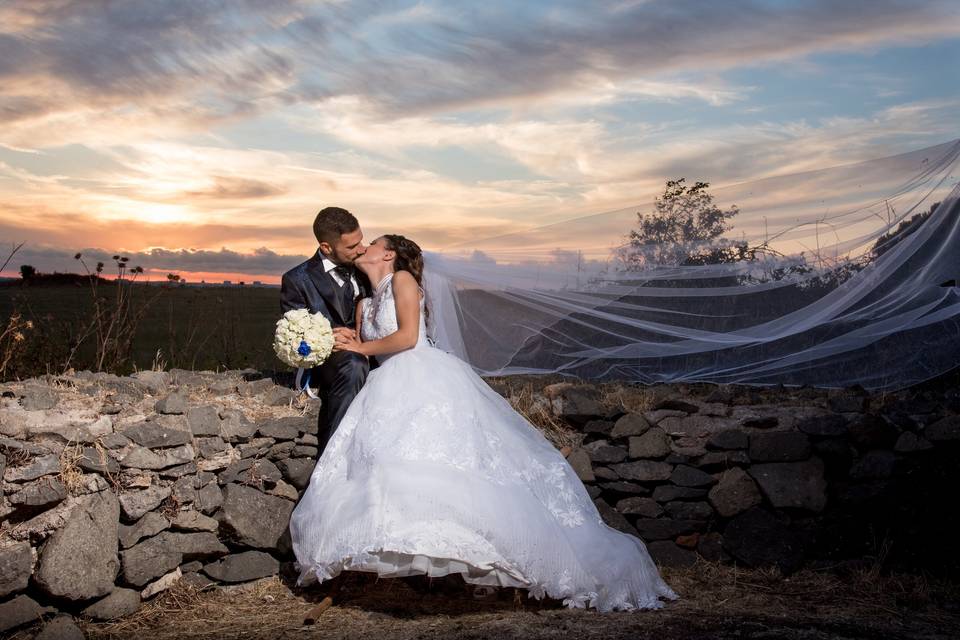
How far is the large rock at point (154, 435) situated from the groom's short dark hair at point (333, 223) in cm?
169

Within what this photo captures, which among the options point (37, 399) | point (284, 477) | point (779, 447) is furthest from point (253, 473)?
point (779, 447)

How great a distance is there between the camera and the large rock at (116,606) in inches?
201

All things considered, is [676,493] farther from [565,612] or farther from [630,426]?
[565,612]

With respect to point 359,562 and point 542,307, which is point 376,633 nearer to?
point 359,562

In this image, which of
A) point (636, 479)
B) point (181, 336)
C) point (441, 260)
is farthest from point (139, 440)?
point (181, 336)

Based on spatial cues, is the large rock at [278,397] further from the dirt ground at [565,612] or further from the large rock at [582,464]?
the large rock at [582,464]

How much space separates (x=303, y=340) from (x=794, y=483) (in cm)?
378

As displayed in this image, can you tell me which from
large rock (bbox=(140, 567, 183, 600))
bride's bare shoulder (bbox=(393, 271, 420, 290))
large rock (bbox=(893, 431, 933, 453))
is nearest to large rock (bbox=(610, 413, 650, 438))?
large rock (bbox=(893, 431, 933, 453))

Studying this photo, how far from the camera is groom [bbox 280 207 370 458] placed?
18.8ft

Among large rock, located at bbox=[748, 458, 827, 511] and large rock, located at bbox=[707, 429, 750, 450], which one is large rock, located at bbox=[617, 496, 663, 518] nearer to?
large rock, located at bbox=[707, 429, 750, 450]

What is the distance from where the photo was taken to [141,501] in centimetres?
537

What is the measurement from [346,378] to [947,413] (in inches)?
179

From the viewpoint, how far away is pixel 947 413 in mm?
6199

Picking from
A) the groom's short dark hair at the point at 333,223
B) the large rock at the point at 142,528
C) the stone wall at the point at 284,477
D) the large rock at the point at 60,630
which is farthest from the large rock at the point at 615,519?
the large rock at the point at 60,630
